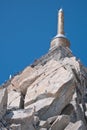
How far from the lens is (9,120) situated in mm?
36688

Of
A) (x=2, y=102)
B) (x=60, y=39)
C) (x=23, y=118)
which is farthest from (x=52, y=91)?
(x=60, y=39)

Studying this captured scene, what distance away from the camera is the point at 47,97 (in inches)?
1768

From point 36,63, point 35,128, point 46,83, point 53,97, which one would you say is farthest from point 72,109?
point 36,63

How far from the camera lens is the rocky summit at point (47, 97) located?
123 ft

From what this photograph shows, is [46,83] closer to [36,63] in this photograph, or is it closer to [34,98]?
[34,98]

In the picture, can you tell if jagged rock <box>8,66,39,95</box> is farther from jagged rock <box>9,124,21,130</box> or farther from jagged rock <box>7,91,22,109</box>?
jagged rock <box>9,124,21,130</box>

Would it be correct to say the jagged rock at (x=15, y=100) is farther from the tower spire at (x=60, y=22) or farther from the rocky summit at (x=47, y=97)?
the tower spire at (x=60, y=22)

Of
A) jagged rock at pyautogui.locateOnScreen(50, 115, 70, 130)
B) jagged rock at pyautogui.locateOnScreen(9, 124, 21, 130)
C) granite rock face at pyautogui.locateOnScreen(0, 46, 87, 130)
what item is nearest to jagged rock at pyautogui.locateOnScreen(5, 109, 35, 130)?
granite rock face at pyautogui.locateOnScreen(0, 46, 87, 130)

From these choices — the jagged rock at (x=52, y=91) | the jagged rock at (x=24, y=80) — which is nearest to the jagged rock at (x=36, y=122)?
the jagged rock at (x=52, y=91)

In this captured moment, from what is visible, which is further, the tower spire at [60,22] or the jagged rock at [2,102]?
the tower spire at [60,22]

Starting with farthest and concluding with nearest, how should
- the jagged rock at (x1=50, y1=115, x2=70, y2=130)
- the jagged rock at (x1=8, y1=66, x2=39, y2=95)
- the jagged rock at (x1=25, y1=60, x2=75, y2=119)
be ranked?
the jagged rock at (x1=8, y1=66, x2=39, y2=95) < the jagged rock at (x1=25, y1=60, x2=75, y2=119) < the jagged rock at (x1=50, y1=115, x2=70, y2=130)

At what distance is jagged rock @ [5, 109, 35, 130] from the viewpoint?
3562 cm

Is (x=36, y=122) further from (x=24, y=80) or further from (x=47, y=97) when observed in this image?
(x=24, y=80)

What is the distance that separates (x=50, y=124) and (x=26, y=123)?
11.6ft
